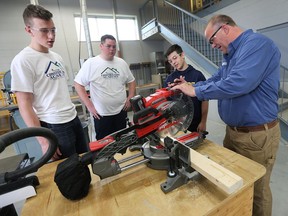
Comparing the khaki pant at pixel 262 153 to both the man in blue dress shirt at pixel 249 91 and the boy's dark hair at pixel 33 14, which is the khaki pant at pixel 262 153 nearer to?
the man in blue dress shirt at pixel 249 91

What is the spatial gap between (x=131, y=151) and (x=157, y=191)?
1.33 ft

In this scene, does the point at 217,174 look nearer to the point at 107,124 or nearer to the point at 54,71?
the point at 54,71

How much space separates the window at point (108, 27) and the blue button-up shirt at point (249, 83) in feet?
16.7

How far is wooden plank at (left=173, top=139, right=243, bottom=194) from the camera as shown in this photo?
1.94ft

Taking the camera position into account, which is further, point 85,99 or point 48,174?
point 85,99

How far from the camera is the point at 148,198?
663 millimetres

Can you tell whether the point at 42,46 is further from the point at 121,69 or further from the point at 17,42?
the point at 17,42

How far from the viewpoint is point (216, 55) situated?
370 centimetres

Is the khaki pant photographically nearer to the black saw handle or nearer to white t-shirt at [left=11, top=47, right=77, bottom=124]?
the black saw handle

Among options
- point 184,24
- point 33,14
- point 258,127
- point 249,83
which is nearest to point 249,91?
point 249,83

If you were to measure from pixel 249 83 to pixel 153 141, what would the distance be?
57cm

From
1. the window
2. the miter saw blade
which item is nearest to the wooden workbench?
the miter saw blade

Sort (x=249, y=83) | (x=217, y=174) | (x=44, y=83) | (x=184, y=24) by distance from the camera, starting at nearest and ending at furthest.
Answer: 1. (x=217, y=174)
2. (x=249, y=83)
3. (x=44, y=83)
4. (x=184, y=24)

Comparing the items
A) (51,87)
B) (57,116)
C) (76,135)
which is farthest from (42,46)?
(76,135)
